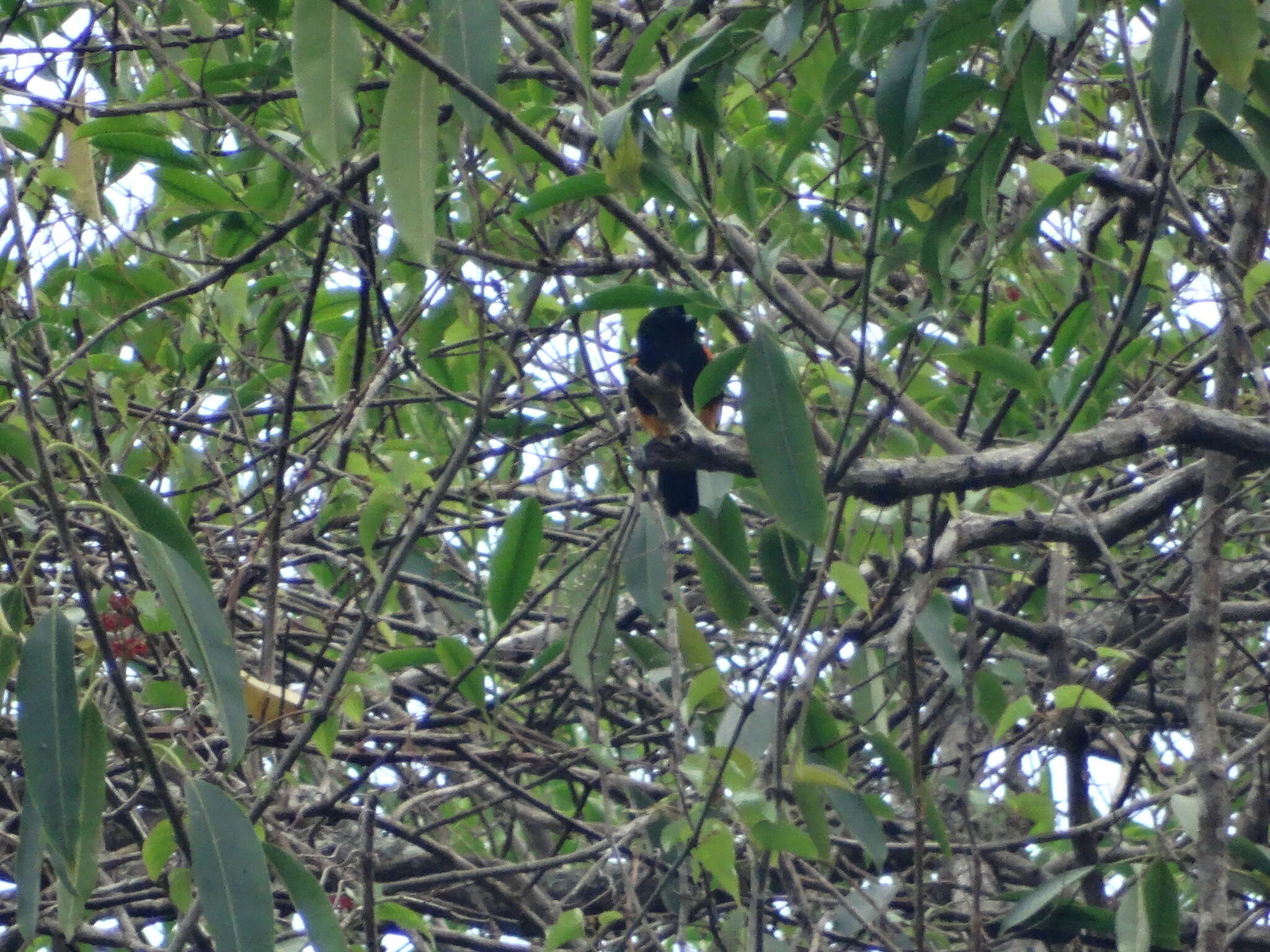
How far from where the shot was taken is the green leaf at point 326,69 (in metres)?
1.56

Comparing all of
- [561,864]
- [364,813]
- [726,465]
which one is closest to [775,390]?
[726,465]

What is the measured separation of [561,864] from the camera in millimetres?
2596

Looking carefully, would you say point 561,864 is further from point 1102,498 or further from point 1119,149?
point 1119,149

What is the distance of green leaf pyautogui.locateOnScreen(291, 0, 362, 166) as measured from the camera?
1.56 meters

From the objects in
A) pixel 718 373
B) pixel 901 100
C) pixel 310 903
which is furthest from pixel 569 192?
pixel 310 903

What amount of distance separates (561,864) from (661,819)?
0.24m

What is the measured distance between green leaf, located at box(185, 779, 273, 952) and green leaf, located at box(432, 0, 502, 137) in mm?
879

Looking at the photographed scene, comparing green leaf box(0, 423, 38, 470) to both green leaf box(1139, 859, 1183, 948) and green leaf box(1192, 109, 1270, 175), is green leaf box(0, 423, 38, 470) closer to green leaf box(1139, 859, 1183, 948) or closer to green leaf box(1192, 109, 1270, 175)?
green leaf box(1192, 109, 1270, 175)

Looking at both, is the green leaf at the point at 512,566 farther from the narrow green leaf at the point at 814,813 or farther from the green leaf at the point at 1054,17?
the green leaf at the point at 1054,17

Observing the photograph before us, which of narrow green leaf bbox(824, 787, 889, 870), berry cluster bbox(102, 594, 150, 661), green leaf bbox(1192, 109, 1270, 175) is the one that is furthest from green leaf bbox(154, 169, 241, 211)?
green leaf bbox(1192, 109, 1270, 175)

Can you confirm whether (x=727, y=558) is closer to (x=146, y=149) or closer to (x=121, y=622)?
(x=121, y=622)

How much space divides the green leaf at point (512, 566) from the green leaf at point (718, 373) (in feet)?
1.80

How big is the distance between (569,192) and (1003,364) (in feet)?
2.22

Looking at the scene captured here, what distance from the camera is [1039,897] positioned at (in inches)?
92.9
